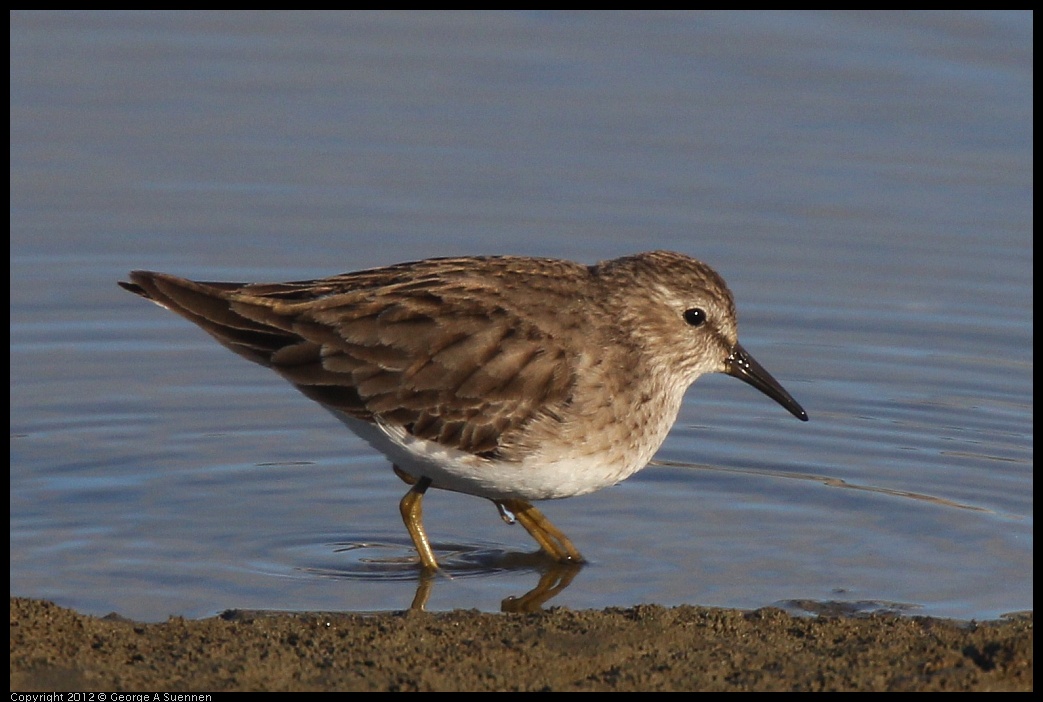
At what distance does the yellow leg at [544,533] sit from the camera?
9211 mm

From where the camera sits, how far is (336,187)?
14.4 metres

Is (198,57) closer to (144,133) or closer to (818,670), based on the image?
(144,133)

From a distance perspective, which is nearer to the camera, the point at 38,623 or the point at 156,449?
the point at 38,623

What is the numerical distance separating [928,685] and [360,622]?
243 centimetres

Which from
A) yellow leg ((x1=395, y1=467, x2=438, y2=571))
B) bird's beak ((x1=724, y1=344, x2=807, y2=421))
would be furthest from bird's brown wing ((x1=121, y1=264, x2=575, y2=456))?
bird's beak ((x1=724, y1=344, x2=807, y2=421))

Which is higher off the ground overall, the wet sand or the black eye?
the black eye

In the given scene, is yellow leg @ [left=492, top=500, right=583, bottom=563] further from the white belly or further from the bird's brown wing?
the bird's brown wing

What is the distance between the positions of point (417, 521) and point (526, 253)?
4.55 meters

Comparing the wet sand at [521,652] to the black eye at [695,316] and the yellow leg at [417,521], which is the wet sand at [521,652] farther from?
the black eye at [695,316]

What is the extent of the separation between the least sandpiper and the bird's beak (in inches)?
22.9

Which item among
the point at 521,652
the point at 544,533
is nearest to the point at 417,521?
the point at 544,533

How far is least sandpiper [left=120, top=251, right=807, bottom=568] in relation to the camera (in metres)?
8.62
